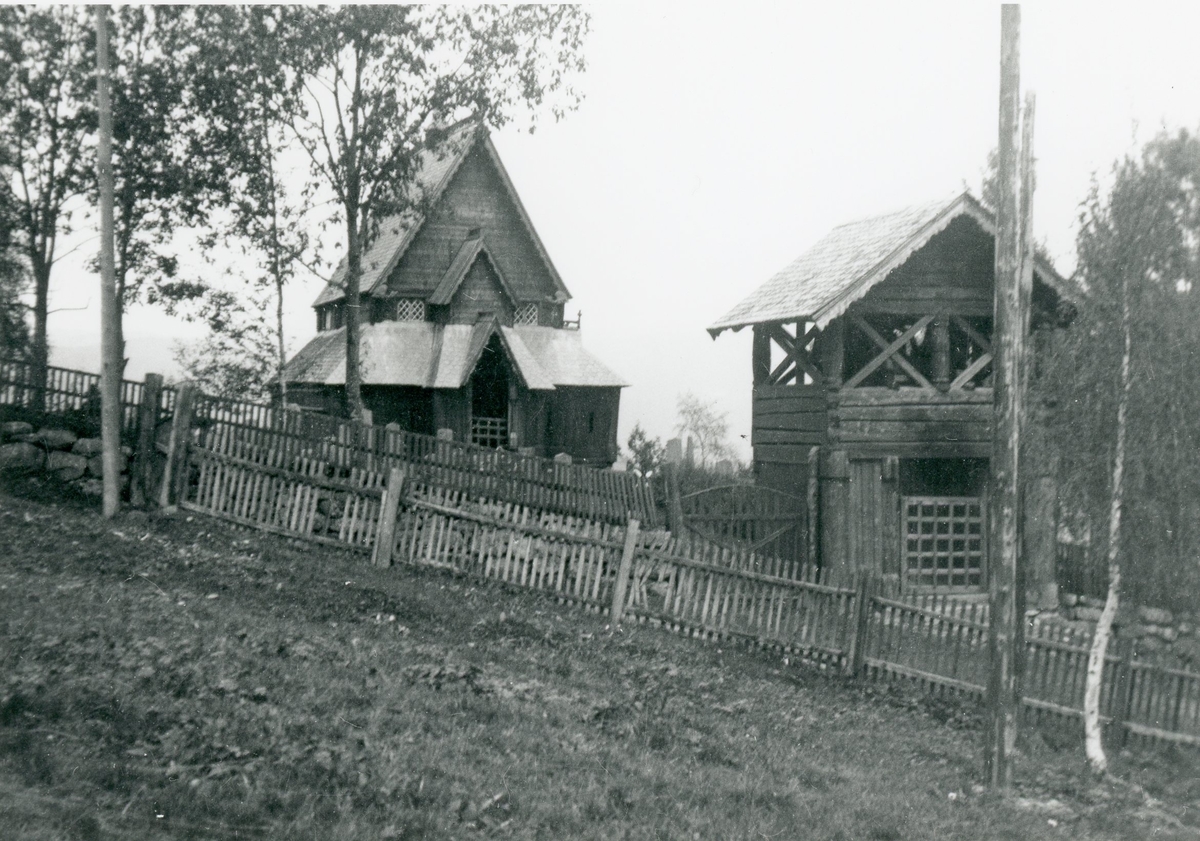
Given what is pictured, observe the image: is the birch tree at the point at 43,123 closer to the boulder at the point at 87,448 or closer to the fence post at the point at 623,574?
the boulder at the point at 87,448

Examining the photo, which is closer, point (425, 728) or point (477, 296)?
point (425, 728)

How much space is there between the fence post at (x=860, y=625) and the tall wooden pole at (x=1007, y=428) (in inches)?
130

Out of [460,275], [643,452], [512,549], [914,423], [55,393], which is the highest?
[460,275]

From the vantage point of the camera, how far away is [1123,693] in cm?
1119

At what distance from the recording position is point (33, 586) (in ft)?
30.8

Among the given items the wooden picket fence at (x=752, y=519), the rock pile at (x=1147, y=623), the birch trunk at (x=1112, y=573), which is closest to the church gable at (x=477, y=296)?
the wooden picket fence at (x=752, y=519)

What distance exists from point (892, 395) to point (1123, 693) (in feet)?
23.7

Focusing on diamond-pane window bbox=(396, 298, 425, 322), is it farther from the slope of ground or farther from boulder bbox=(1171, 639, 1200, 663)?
boulder bbox=(1171, 639, 1200, 663)

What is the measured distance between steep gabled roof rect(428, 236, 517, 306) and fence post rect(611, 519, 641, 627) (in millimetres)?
19383

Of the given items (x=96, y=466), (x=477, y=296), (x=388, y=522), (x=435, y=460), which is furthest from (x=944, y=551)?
(x=477, y=296)

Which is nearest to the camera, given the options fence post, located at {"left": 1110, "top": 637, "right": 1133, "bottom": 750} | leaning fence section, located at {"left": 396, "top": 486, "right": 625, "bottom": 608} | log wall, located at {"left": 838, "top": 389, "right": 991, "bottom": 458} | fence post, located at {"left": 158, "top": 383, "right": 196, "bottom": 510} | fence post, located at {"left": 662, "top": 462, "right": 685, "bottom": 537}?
fence post, located at {"left": 1110, "top": 637, "right": 1133, "bottom": 750}

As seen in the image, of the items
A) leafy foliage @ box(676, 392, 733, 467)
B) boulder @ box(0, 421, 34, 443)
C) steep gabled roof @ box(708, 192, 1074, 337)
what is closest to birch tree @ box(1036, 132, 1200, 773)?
steep gabled roof @ box(708, 192, 1074, 337)

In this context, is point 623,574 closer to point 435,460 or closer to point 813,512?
point 435,460

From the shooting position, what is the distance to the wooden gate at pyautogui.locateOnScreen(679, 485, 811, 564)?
1575cm
